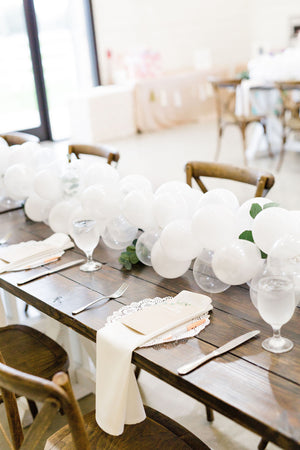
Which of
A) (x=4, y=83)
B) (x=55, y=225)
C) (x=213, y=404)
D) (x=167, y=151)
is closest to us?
(x=213, y=404)

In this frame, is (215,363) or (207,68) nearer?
(215,363)

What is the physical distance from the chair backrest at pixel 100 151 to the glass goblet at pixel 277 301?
5.64 feet

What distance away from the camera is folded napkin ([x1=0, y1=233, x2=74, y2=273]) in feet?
5.54

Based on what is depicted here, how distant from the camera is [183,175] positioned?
537cm

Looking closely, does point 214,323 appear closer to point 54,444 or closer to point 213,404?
point 213,404

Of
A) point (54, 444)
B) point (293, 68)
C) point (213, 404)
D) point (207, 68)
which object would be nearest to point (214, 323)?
point (213, 404)

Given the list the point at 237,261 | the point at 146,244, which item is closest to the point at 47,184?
the point at 146,244

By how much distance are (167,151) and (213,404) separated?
5.80 m

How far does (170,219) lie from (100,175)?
1.42ft

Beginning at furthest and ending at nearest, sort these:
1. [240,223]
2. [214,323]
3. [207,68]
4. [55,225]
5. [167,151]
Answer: [207,68] < [167,151] < [55,225] < [240,223] < [214,323]

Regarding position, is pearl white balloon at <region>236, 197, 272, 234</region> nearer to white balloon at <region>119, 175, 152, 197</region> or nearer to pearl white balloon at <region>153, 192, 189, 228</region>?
pearl white balloon at <region>153, 192, 189, 228</region>

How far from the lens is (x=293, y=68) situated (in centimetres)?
592

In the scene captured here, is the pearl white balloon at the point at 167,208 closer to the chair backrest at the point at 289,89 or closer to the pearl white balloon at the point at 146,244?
the pearl white balloon at the point at 146,244

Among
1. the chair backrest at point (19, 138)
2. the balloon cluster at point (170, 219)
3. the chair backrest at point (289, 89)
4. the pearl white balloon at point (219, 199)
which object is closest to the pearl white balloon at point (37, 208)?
the balloon cluster at point (170, 219)
